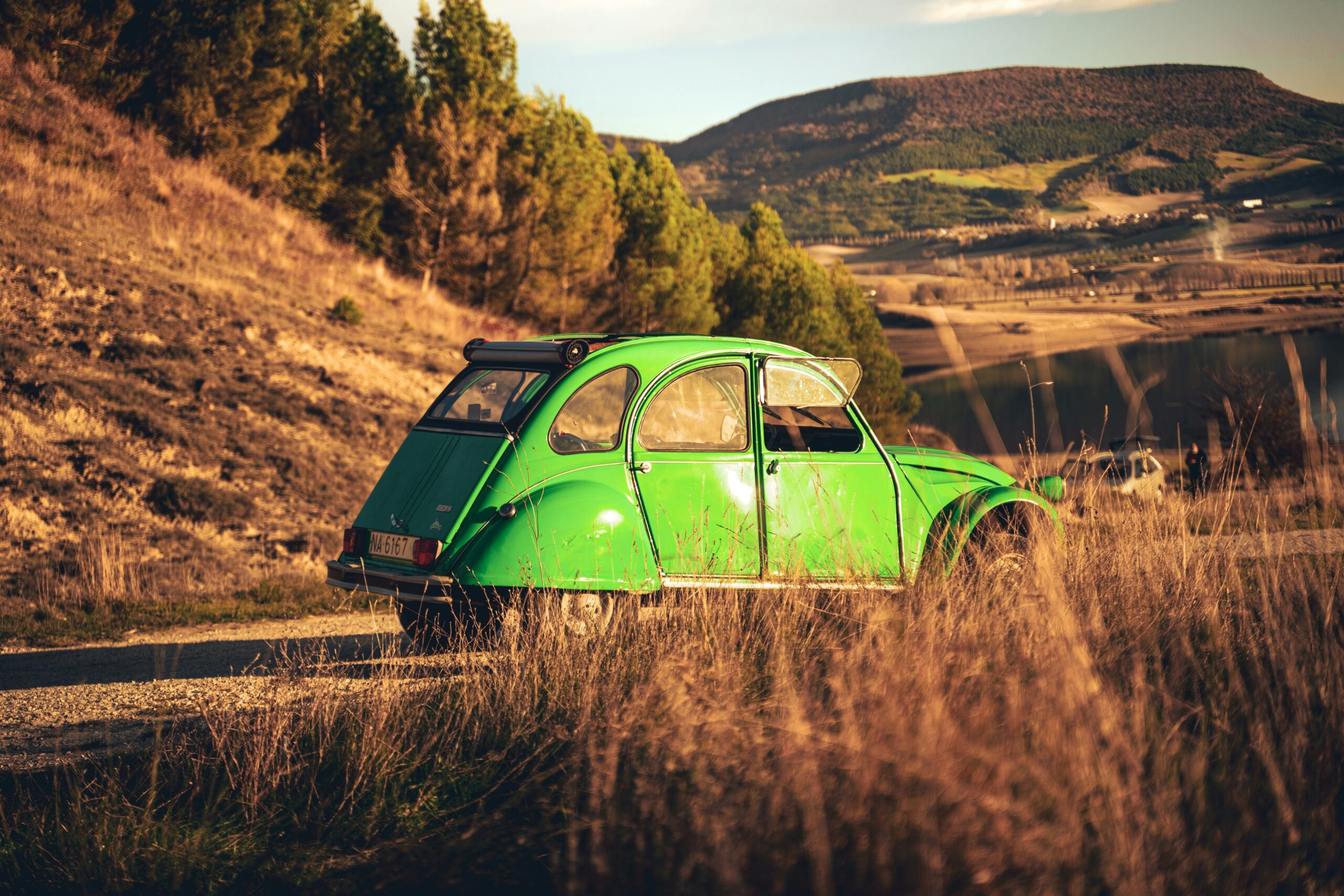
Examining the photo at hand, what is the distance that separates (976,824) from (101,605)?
9.10 metres

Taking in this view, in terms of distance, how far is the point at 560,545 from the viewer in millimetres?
5332

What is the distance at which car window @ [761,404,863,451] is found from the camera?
640cm

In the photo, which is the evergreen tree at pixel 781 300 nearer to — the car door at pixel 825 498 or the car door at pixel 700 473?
the car door at pixel 825 498

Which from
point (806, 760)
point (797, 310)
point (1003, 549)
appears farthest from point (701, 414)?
point (797, 310)

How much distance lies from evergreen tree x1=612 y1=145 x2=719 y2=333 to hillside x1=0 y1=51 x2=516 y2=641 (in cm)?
1488

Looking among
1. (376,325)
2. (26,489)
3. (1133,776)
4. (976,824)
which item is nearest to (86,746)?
(976,824)

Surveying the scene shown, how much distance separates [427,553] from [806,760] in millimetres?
3087

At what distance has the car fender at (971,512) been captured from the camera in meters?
6.20

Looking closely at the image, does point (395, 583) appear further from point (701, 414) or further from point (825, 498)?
point (825, 498)

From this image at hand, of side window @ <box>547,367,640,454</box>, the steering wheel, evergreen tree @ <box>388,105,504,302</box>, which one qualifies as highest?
evergreen tree @ <box>388,105,504,302</box>

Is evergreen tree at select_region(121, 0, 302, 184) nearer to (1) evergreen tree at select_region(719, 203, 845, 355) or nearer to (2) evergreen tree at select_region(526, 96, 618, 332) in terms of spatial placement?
(2) evergreen tree at select_region(526, 96, 618, 332)

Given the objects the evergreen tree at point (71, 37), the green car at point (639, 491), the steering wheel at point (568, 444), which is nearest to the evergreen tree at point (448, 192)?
the evergreen tree at point (71, 37)

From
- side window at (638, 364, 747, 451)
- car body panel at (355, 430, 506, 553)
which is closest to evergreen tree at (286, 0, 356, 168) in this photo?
car body panel at (355, 430, 506, 553)

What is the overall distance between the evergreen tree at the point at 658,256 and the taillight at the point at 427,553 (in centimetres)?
3715
